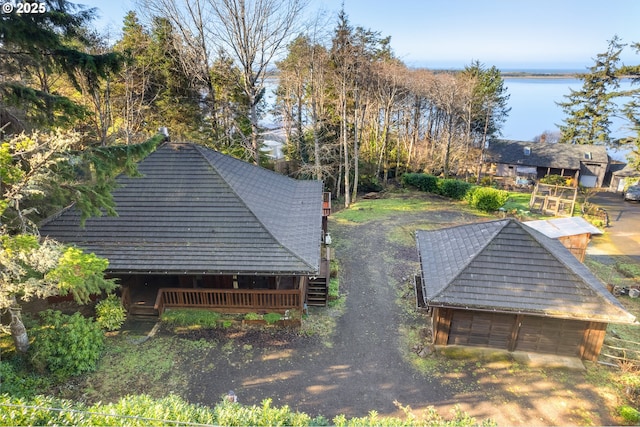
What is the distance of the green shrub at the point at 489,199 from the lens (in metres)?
25.1

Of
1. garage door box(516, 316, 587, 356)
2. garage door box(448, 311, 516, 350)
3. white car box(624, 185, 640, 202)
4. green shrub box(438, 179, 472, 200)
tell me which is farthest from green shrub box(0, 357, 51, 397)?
white car box(624, 185, 640, 202)

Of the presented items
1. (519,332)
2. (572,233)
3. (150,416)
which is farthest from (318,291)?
(572,233)

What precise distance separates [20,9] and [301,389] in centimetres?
1102

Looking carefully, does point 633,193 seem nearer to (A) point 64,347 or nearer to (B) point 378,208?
(B) point 378,208

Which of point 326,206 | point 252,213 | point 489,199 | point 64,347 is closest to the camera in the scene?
point 64,347

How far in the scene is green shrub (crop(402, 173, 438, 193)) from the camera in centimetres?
3153

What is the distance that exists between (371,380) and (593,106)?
4692cm

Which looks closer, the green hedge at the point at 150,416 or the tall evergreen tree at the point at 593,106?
the green hedge at the point at 150,416

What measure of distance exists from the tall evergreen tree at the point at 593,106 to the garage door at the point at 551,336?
129 ft

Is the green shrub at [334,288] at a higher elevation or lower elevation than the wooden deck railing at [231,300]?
lower

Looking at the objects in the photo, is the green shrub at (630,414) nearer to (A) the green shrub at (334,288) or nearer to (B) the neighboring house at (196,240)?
(B) the neighboring house at (196,240)

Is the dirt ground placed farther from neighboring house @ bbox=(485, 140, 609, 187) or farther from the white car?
neighboring house @ bbox=(485, 140, 609, 187)

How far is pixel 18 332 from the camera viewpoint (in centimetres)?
837

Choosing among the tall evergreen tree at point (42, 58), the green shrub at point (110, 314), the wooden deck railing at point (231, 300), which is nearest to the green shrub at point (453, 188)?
the wooden deck railing at point (231, 300)
